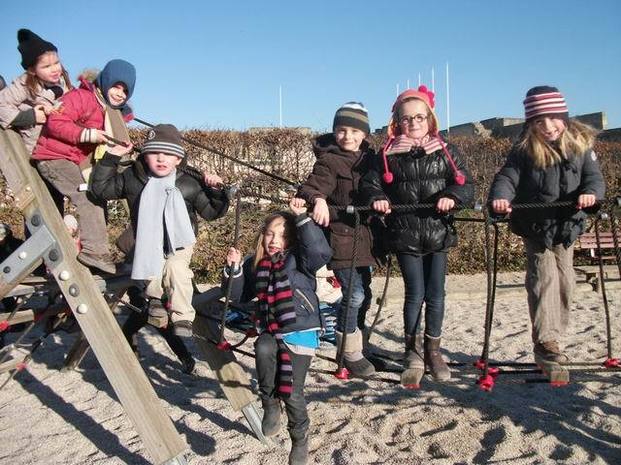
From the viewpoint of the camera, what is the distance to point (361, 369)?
3674mm

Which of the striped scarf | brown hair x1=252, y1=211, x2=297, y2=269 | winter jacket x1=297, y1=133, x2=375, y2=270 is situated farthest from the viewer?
winter jacket x1=297, y1=133, x2=375, y2=270

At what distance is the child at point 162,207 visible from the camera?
3.35m

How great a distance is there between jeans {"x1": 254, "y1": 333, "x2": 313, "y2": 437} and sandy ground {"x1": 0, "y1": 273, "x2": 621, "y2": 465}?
0.53 metres

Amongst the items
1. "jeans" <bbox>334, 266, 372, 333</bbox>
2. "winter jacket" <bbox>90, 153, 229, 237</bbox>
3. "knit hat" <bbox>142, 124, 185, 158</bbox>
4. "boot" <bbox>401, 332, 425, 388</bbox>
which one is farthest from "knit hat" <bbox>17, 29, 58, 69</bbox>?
"boot" <bbox>401, 332, 425, 388</bbox>

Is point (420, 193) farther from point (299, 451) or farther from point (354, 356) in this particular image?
point (299, 451)

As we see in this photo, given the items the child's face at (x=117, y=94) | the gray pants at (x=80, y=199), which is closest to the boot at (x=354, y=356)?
the gray pants at (x=80, y=199)

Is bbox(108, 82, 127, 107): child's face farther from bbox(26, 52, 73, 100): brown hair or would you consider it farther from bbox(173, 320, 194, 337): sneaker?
bbox(173, 320, 194, 337): sneaker

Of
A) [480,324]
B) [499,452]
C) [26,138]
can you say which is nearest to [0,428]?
[26,138]

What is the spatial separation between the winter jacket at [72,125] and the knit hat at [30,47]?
252 millimetres

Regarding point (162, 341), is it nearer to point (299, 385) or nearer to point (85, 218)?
point (85, 218)

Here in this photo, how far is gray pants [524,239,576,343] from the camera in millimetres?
3574

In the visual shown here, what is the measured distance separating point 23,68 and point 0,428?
7.81 ft

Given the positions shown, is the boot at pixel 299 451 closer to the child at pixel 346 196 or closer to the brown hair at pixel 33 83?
the child at pixel 346 196

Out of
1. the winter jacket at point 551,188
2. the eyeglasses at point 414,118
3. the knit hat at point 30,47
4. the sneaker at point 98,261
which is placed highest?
the knit hat at point 30,47
